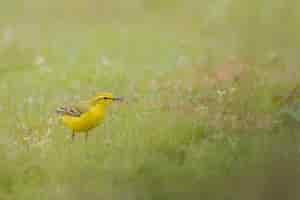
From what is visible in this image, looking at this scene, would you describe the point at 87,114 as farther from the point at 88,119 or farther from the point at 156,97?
the point at 156,97

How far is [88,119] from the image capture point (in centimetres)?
890

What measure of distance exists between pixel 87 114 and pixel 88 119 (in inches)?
1.9

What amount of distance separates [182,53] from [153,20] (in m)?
2.60

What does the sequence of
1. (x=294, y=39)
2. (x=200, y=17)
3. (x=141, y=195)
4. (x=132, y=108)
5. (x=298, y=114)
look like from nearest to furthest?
(x=141, y=195) → (x=298, y=114) → (x=132, y=108) → (x=294, y=39) → (x=200, y=17)

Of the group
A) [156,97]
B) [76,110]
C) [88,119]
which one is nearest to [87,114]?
[88,119]

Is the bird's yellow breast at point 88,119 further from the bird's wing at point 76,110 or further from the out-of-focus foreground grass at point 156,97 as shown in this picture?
the out-of-focus foreground grass at point 156,97

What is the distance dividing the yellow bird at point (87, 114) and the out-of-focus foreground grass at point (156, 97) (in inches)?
7.3

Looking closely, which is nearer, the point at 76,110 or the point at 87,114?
the point at 87,114

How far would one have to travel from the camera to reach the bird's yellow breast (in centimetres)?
890

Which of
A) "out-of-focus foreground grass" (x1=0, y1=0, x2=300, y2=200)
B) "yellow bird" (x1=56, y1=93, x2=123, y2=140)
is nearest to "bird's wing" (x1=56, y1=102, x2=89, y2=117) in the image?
"yellow bird" (x1=56, y1=93, x2=123, y2=140)

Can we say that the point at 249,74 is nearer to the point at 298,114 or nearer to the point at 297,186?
the point at 298,114

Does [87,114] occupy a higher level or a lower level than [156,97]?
lower

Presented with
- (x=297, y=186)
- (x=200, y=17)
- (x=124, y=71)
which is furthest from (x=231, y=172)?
(x=200, y=17)

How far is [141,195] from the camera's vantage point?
25.2 feet
